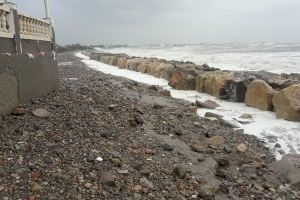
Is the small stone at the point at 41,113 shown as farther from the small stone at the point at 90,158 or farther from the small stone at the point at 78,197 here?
the small stone at the point at 78,197

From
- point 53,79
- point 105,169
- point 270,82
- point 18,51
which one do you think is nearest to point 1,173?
point 105,169

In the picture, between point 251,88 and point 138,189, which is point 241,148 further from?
point 251,88

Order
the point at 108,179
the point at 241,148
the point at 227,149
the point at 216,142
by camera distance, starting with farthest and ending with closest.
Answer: the point at 216,142, the point at 241,148, the point at 227,149, the point at 108,179

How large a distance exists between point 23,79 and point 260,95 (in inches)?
273

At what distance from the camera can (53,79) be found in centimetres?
1067

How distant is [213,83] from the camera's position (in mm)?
14852

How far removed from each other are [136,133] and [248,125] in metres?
3.55

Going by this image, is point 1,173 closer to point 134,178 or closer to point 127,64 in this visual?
point 134,178

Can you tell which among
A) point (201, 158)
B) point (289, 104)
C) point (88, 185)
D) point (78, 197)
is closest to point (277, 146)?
point (201, 158)

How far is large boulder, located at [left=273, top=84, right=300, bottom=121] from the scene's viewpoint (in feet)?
33.9

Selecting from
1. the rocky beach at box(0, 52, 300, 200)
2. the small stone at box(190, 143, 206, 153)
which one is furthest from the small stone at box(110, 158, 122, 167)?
the small stone at box(190, 143, 206, 153)

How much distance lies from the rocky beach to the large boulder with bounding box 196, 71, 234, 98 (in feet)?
17.2

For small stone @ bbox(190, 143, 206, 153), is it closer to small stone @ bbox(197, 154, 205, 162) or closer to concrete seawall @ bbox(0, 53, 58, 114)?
small stone @ bbox(197, 154, 205, 162)

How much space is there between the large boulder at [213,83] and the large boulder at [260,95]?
1.66 metres
